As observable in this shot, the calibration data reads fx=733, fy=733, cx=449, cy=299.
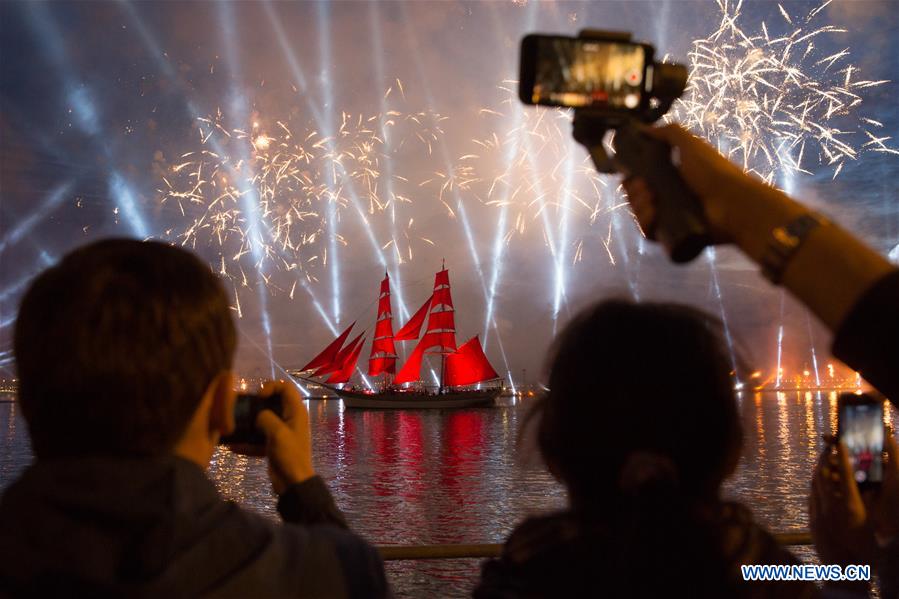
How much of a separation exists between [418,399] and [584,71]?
79.7m

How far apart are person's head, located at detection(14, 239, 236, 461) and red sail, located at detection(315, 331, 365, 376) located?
69364 mm

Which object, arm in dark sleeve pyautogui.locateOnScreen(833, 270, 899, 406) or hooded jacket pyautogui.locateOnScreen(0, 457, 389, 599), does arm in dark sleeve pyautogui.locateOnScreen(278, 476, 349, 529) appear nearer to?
hooded jacket pyautogui.locateOnScreen(0, 457, 389, 599)

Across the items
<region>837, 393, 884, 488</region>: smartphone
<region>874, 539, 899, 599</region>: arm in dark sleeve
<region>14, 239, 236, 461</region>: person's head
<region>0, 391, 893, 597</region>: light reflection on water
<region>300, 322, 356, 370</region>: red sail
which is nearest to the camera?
<region>14, 239, 236, 461</region>: person's head

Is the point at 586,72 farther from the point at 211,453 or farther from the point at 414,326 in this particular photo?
the point at 414,326

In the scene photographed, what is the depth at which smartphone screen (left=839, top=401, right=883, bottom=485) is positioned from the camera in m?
1.98

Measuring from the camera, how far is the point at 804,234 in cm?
92

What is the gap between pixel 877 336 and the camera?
0.87 m

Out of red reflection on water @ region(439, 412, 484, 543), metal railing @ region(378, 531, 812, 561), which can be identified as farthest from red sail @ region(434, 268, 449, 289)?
metal railing @ region(378, 531, 812, 561)

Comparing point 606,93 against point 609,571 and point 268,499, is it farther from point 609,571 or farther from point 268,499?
point 268,499

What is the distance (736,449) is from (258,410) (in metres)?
0.91

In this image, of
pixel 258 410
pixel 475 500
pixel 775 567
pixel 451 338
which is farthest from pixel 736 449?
pixel 451 338

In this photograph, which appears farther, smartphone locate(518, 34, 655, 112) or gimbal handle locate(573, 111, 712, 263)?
smartphone locate(518, 34, 655, 112)

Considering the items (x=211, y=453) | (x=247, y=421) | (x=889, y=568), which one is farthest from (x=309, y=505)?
(x=889, y=568)

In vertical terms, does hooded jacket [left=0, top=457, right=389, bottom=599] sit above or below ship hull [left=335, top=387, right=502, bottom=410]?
above
